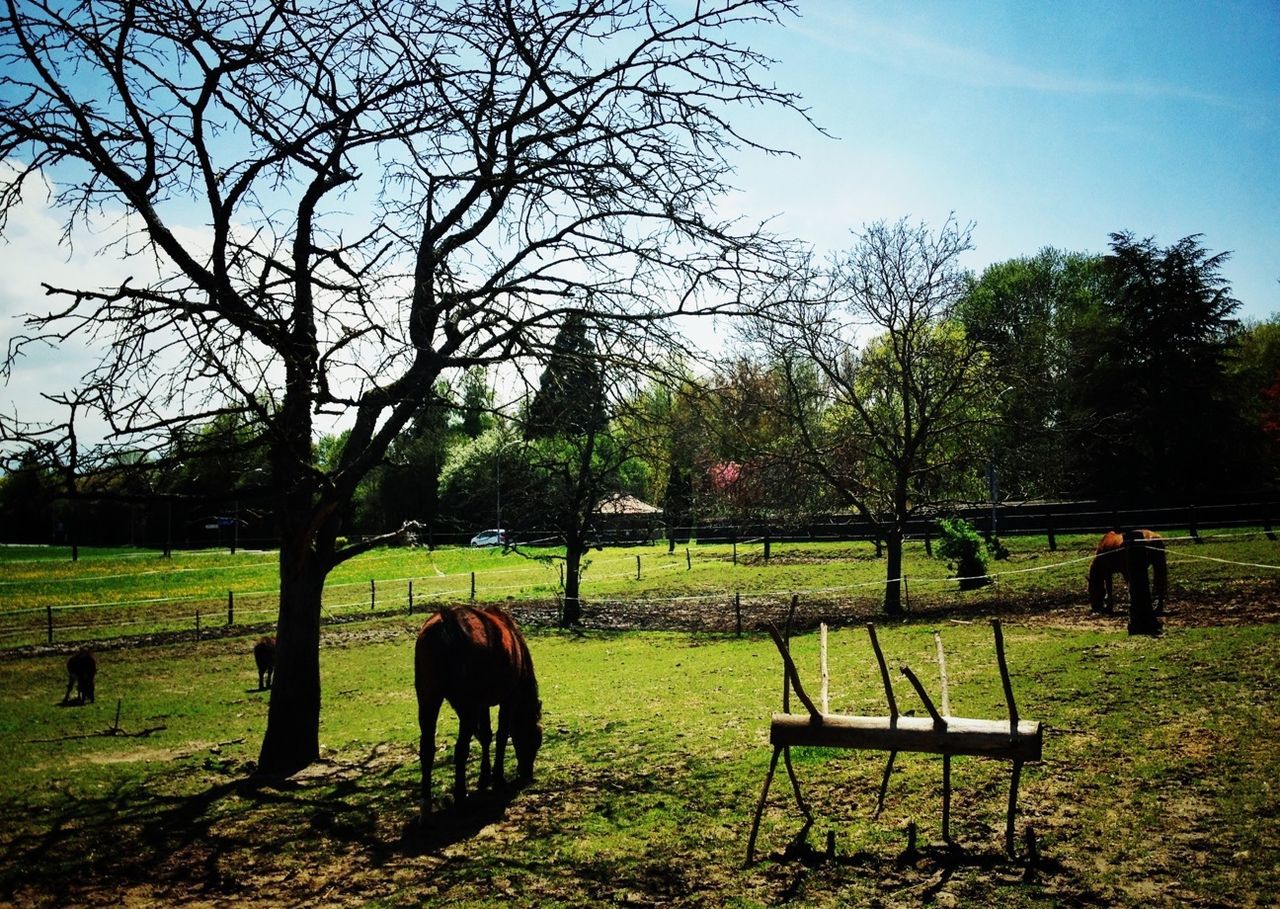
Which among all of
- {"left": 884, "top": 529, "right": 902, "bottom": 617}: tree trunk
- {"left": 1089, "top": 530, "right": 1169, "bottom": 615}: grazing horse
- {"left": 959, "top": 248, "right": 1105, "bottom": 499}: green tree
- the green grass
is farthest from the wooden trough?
{"left": 959, "top": 248, "right": 1105, "bottom": 499}: green tree

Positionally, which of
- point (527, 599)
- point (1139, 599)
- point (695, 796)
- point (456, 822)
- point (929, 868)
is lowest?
point (527, 599)

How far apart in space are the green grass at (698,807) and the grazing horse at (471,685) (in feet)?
1.47

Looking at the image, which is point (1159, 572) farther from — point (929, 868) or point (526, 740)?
point (526, 740)

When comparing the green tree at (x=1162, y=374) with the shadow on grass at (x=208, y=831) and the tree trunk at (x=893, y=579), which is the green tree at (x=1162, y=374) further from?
the shadow on grass at (x=208, y=831)

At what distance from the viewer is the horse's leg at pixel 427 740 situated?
701 centimetres

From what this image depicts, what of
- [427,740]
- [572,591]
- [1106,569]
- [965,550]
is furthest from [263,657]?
[965,550]

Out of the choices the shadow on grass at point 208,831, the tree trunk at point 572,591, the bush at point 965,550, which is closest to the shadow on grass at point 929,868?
the shadow on grass at point 208,831

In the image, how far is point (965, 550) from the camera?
22656 millimetres

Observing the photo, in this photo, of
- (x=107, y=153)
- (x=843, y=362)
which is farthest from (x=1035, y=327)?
(x=107, y=153)

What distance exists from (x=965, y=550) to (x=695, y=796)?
58.5 feet

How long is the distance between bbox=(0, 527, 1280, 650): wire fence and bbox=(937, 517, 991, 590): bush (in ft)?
0.75

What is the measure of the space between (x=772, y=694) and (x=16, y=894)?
Answer: 898cm

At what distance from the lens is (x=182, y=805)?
7809 millimetres

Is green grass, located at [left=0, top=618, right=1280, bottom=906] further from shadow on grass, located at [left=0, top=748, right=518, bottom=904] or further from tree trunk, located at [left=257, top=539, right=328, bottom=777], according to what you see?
tree trunk, located at [left=257, top=539, right=328, bottom=777]
